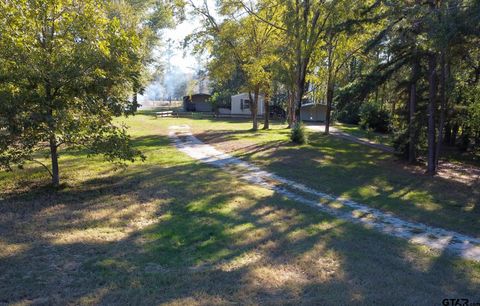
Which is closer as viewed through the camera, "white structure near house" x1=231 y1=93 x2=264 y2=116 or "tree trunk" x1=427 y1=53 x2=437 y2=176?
"tree trunk" x1=427 y1=53 x2=437 y2=176

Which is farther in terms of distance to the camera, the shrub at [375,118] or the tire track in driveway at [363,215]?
the shrub at [375,118]

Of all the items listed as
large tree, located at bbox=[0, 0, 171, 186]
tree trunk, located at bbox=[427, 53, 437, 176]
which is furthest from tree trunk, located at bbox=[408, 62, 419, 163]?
large tree, located at bbox=[0, 0, 171, 186]

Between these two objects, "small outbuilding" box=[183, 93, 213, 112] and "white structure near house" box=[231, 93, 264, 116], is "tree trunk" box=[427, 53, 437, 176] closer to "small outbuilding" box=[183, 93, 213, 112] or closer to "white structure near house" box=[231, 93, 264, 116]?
"white structure near house" box=[231, 93, 264, 116]

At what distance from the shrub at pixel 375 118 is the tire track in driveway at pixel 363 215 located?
20.8 meters

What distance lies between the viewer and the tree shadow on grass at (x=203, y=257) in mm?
4781

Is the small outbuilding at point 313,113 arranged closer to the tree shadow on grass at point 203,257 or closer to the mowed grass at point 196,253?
the mowed grass at point 196,253

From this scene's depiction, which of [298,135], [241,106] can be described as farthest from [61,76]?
[241,106]

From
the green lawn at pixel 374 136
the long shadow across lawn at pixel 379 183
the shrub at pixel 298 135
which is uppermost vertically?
the shrub at pixel 298 135

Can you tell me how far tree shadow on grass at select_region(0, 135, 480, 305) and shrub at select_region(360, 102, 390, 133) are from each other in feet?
83.4

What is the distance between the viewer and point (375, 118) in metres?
32.9

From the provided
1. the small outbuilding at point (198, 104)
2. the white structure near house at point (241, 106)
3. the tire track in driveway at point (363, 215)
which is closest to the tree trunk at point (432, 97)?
the tire track in driveway at point (363, 215)

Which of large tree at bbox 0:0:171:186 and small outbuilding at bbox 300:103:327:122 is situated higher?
large tree at bbox 0:0:171:186

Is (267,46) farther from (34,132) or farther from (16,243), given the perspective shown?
(16,243)

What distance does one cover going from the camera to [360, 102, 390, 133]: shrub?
107 feet
